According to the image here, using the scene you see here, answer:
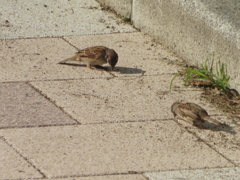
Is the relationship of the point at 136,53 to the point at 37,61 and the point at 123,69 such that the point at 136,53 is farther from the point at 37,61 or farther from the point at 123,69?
the point at 37,61

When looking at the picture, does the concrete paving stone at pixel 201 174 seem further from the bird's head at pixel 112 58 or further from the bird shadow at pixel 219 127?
the bird's head at pixel 112 58

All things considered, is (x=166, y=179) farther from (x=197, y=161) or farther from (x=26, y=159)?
(x=26, y=159)

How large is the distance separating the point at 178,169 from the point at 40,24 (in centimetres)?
463

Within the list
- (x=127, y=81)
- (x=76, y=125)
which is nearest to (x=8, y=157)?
(x=76, y=125)

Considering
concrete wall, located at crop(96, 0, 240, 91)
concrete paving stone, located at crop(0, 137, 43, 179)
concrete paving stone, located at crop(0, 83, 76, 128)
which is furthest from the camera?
concrete wall, located at crop(96, 0, 240, 91)

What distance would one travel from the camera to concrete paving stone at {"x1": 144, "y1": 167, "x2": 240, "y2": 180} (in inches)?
212

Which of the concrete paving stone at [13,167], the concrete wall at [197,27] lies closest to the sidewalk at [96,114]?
the concrete paving stone at [13,167]

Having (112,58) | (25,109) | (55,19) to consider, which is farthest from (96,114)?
(55,19)

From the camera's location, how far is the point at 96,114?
662 centimetres

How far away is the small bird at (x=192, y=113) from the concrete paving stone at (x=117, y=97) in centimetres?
20

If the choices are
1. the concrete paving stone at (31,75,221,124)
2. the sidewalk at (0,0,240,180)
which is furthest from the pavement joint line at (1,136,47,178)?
the concrete paving stone at (31,75,221,124)

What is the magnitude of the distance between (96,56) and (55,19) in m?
2.09

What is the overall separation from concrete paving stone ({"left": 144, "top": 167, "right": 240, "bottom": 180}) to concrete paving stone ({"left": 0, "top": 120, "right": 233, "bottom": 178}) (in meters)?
0.08

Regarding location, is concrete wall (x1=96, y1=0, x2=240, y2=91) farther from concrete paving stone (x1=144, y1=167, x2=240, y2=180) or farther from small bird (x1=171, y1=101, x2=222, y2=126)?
concrete paving stone (x1=144, y1=167, x2=240, y2=180)
